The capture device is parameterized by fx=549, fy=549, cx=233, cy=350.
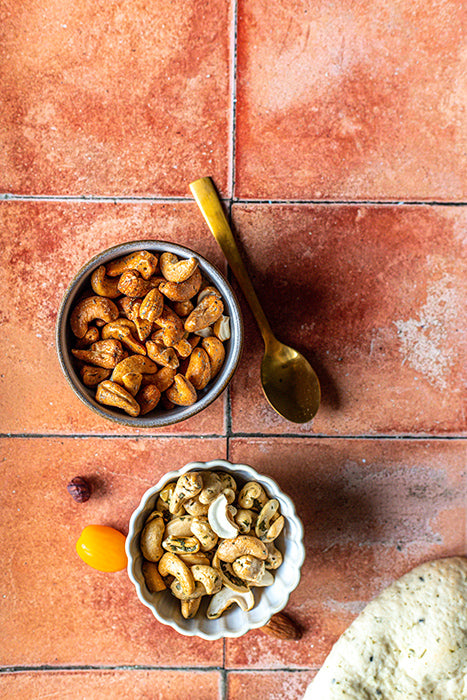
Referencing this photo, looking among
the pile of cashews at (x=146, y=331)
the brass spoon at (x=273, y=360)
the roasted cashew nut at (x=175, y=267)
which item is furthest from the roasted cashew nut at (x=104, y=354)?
the brass spoon at (x=273, y=360)

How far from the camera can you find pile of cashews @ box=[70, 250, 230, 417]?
68 cm

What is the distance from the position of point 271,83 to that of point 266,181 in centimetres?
14

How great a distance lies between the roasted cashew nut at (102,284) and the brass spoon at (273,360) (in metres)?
0.17

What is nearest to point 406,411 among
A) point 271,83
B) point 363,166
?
point 363,166

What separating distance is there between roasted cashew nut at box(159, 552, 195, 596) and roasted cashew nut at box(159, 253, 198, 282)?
1.16 ft

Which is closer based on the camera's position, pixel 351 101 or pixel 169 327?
pixel 169 327

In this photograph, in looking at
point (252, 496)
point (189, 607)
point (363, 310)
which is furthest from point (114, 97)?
point (189, 607)

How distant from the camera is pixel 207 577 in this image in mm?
689

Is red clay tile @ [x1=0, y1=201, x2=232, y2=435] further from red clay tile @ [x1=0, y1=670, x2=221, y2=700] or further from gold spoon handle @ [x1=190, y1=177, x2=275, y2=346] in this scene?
red clay tile @ [x1=0, y1=670, x2=221, y2=700]

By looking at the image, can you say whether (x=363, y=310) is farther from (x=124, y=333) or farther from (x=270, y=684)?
(x=270, y=684)

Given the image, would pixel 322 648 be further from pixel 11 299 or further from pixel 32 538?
pixel 11 299

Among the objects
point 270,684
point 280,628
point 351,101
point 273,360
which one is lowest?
point 270,684

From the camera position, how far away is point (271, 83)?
2.64 ft

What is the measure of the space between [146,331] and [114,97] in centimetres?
37
